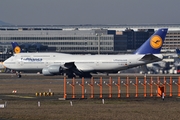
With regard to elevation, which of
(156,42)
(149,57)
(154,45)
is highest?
(156,42)

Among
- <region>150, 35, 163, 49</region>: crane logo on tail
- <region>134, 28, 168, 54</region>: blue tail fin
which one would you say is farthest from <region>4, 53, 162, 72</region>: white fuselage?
<region>150, 35, 163, 49</region>: crane logo on tail

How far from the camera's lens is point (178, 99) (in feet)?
152

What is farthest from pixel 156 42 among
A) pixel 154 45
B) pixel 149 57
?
pixel 149 57

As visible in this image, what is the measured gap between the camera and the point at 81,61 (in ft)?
306

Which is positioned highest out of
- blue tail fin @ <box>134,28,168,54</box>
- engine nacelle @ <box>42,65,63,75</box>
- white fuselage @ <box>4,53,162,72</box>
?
blue tail fin @ <box>134,28,168,54</box>

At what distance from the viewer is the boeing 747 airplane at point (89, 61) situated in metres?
90.7

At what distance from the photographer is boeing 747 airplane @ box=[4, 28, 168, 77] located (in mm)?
90688

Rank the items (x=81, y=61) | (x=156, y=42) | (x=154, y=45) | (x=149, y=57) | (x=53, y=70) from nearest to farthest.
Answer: (x=149, y=57) < (x=53, y=70) < (x=154, y=45) < (x=156, y=42) < (x=81, y=61)

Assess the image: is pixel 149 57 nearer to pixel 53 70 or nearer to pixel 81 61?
pixel 81 61

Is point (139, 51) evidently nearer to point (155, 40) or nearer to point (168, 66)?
point (155, 40)

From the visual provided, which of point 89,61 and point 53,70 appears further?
point 89,61

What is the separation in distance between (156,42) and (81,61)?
12358 mm

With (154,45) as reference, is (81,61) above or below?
below

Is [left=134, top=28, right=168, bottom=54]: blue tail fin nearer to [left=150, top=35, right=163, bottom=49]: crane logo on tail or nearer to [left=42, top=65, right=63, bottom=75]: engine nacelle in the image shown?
[left=150, top=35, right=163, bottom=49]: crane logo on tail
